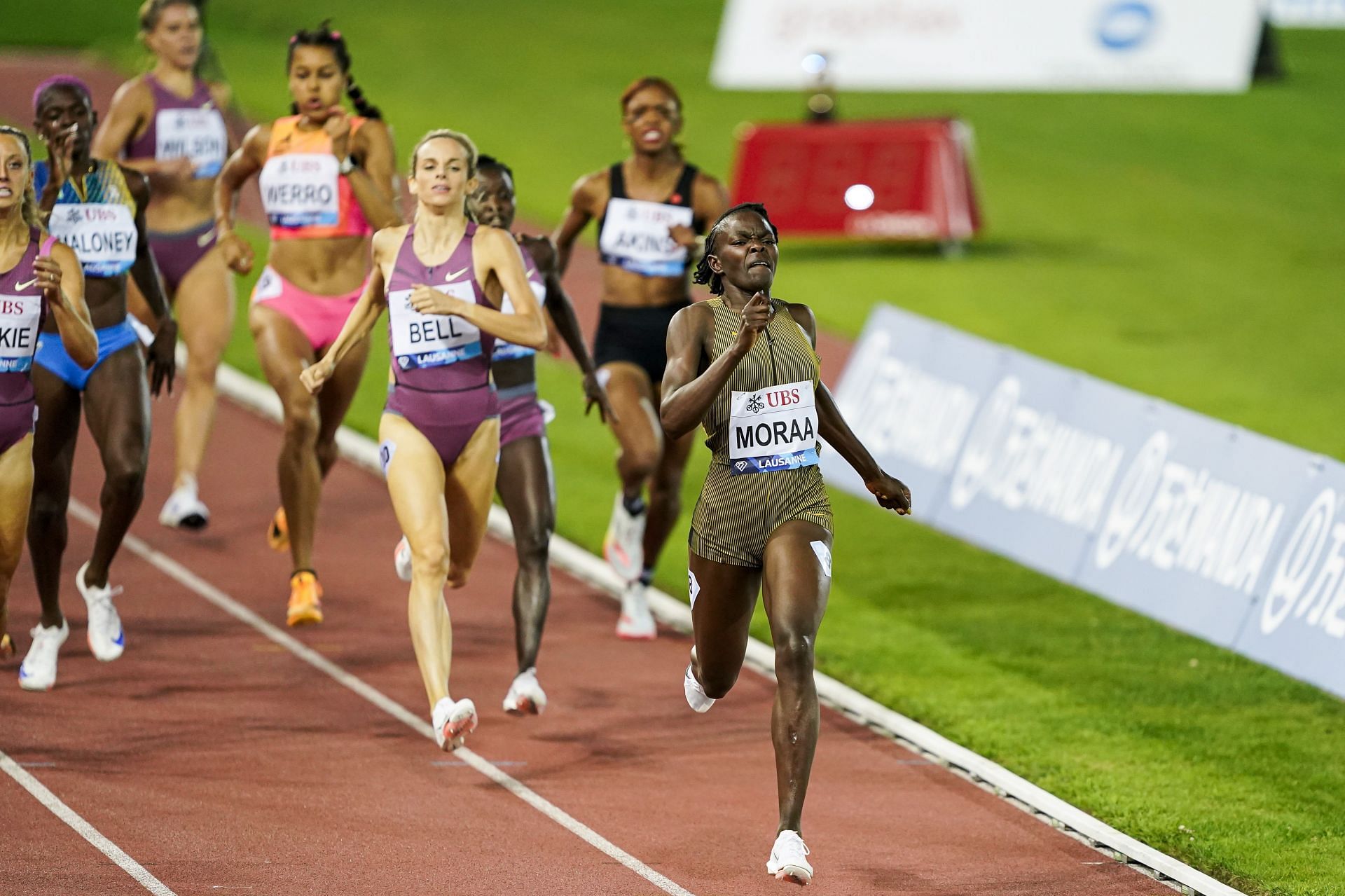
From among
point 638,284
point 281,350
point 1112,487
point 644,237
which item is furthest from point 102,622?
point 1112,487

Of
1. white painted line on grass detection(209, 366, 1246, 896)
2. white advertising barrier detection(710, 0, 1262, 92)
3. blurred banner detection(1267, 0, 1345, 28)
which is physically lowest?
white painted line on grass detection(209, 366, 1246, 896)

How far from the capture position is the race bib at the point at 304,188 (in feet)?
33.9

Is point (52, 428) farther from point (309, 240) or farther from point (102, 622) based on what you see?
point (309, 240)

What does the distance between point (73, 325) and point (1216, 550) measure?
5.99m

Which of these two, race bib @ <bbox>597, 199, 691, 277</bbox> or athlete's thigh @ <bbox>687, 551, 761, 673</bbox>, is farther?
race bib @ <bbox>597, 199, 691, 277</bbox>

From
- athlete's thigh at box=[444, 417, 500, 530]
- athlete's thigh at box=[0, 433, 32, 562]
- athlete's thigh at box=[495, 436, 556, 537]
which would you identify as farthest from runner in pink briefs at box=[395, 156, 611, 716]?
athlete's thigh at box=[0, 433, 32, 562]

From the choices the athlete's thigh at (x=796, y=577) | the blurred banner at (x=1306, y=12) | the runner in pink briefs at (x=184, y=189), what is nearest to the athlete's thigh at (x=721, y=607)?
the athlete's thigh at (x=796, y=577)

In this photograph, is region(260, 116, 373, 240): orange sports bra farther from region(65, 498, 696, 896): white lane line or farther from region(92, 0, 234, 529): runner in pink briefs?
region(65, 498, 696, 896): white lane line

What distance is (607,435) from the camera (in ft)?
53.9

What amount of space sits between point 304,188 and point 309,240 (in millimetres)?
269

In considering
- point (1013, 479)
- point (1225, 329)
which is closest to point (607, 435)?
point (1013, 479)

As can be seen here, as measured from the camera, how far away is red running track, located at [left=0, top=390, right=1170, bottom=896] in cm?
762

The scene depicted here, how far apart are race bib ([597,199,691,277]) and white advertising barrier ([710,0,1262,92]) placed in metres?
14.5

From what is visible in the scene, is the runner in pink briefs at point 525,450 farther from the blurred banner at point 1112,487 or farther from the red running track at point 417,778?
the blurred banner at point 1112,487
